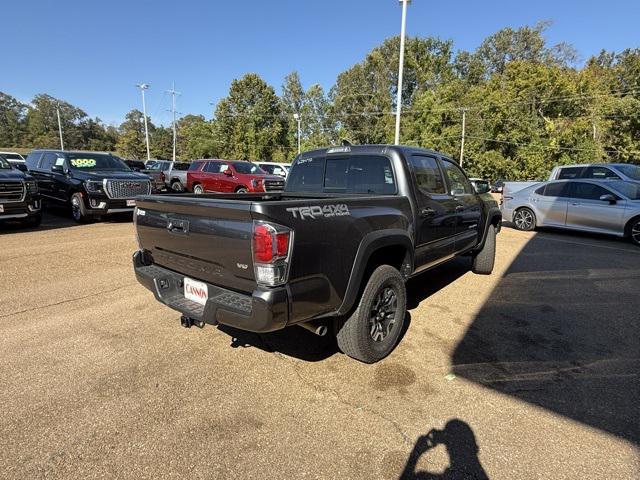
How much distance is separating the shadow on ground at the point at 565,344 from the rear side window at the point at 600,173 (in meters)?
7.06

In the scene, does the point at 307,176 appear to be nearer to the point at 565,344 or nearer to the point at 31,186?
the point at 565,344

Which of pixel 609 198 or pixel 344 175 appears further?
pixel 609 198

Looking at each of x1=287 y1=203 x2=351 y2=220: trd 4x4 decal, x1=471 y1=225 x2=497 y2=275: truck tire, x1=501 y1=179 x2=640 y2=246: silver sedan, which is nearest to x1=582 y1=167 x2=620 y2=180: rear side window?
x1=501 y1=179 x2=640 y2=246: silver sedan

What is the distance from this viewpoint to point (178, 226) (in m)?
2.94

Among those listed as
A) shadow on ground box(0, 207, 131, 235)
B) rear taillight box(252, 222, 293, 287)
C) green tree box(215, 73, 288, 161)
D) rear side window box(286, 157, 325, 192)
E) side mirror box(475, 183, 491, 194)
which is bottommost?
shadow on ground box(0, 207, 131, 235)

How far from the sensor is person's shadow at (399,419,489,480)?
210 centimetres

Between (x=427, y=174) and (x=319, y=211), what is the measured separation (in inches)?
80.5

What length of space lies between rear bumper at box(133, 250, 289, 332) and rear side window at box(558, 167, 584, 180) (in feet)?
44.0

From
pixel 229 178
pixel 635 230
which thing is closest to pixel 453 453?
pixel 635 230

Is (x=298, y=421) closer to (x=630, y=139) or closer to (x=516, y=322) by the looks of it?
(x=516, y=322)

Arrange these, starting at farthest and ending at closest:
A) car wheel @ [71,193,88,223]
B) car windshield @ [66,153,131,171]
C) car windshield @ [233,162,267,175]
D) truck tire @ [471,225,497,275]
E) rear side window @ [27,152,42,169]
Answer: car windshield @ [233,162,267,175], rear side window @ [27,152,42,169], car windshield @ [66,153,131,171], car wheel @ [71,193,88,223], truck tire @ [471,225,497,275]

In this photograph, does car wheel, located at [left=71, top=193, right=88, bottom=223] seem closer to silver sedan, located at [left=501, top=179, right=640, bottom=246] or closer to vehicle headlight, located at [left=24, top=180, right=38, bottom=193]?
vehicle headlight, located at [left=24, top=180, right=38, bottom=193]

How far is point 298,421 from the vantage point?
100 inches

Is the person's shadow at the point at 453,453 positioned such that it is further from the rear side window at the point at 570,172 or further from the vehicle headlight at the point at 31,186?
the rear side window at the point at 570,172
